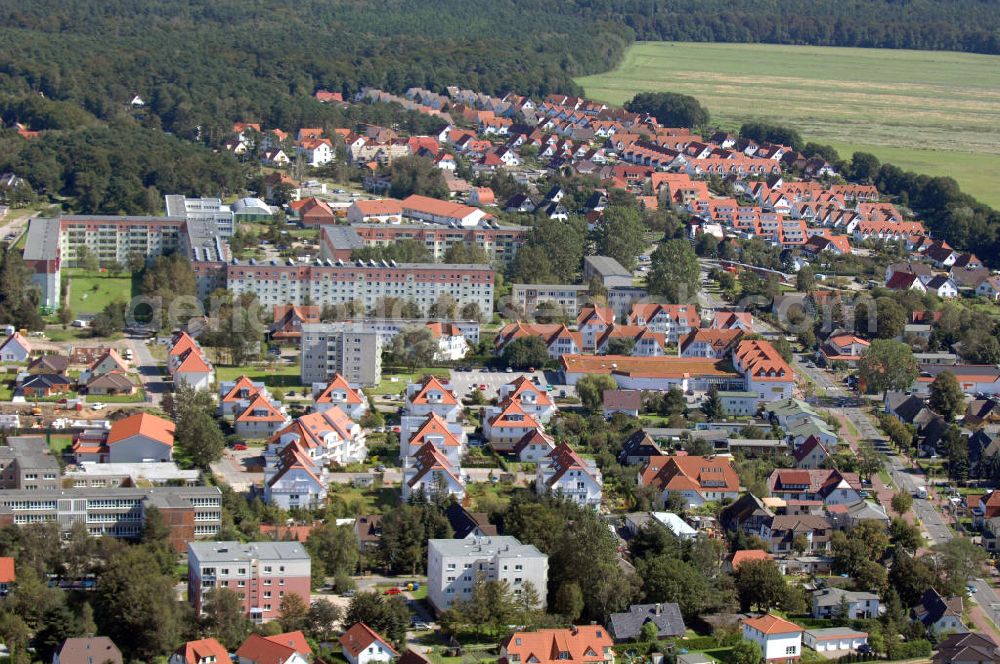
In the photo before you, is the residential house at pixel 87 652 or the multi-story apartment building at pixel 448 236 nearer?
the residential house at pixel 87 652

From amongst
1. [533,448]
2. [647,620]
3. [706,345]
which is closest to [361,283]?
[706,345]

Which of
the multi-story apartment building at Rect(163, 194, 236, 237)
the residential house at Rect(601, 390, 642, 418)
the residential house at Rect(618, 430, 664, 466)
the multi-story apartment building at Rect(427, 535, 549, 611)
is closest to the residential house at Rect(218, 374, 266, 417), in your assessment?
the residential house at Rect(601, 390, 642, 418)

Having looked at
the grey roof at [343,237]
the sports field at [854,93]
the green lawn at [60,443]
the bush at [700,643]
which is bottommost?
the sports field at [854,93]

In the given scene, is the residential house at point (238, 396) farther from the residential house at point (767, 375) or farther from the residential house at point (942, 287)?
the residential house at point (942, 287)

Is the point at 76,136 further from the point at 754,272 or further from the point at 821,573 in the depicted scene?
the point at 821,573

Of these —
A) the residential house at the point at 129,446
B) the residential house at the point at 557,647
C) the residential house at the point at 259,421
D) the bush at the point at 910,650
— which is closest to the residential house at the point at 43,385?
the residential house at the point at 129,446

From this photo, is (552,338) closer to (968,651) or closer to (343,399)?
(343,399)

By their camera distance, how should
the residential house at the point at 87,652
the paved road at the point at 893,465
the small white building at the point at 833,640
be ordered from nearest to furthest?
the residential house at the point at 87,652
the small white building at the point at 833,640
the paved road at the point at 893,465

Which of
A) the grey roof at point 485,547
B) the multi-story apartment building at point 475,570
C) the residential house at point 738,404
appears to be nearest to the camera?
the multi-story apartment building at point 475,570
